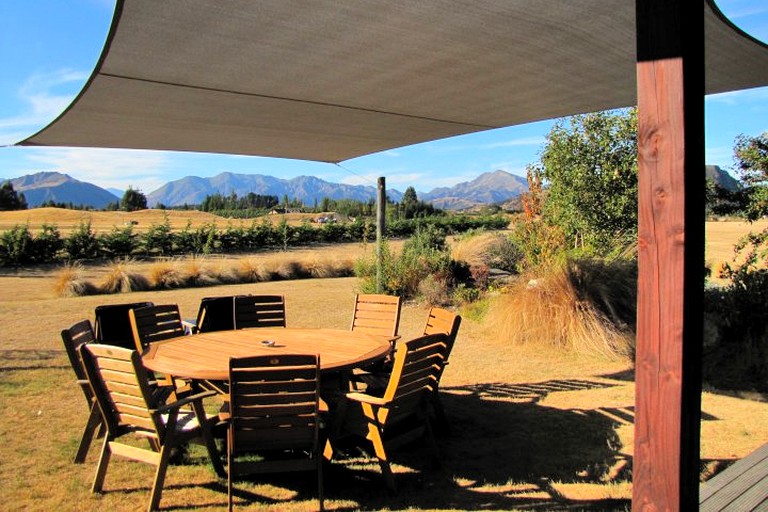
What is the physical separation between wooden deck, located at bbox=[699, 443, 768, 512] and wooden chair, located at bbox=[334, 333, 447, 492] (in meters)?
1.45

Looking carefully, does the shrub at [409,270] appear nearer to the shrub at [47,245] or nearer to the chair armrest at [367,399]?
the chair armrest at [367,399]

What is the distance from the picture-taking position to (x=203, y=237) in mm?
19766

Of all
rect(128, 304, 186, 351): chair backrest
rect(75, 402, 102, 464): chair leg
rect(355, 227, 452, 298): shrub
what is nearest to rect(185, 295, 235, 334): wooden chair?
rect(128, 304, 186, 351): chair backrest

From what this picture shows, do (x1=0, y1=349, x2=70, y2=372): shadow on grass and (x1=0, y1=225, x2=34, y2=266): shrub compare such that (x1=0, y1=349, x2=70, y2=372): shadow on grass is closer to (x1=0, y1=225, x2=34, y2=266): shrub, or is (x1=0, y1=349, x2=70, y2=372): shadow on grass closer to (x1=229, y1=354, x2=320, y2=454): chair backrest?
(x1=229, y1=354, x2=320, y2=454): chair backrest

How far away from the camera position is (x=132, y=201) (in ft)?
209

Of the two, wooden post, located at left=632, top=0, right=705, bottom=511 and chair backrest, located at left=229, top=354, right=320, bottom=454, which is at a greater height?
wooden post, located at left=632, top=0, right=705, bottom=511

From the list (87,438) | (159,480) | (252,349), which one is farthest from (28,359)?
(159,480)

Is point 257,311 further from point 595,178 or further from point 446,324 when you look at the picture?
point 595,178

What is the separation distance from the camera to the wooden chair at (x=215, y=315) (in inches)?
206

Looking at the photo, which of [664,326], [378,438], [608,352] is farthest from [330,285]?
[664,326]

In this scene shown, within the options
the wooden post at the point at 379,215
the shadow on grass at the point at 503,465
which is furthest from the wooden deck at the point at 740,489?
the wooden post at the point at 379,215

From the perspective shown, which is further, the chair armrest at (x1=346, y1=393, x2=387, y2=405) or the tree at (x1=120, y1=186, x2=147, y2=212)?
the tree at (x1=120, y1=186, x2=147, y2=212)

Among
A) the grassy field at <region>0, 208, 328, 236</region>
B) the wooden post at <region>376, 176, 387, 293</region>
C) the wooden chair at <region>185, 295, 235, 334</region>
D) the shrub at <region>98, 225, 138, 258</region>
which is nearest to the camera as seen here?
the wooden chair at <region>185, 295, 235, 334</region>

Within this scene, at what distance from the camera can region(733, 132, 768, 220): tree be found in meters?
6.25
